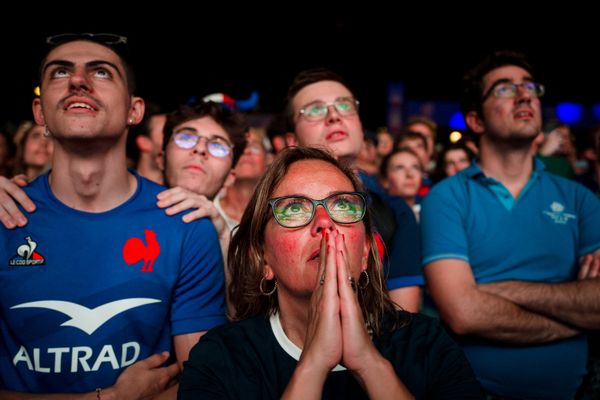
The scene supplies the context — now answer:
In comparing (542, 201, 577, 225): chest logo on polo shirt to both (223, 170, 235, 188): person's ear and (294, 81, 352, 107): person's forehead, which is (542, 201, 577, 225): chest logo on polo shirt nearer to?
(294, 81, 352, 107): person's forehead

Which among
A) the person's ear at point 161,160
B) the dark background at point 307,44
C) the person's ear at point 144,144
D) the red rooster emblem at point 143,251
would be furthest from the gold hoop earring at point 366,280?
the dark background at point 307,44

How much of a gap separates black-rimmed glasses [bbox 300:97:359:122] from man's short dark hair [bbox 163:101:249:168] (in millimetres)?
528

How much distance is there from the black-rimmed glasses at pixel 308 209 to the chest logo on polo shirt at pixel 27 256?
1.07 meters

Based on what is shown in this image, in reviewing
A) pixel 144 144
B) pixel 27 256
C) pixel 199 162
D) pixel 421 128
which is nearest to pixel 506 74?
pixel 199 162

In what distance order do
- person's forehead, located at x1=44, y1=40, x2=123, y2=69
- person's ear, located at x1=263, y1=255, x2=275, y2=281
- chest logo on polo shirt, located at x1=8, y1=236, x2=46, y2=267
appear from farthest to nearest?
person's forehead, located at x1=44, y1=40, x2=123, y2=69 → chest logo on polo shirt, located at x1=8, y1=236, x2=46, y2=267 → person's ear, located at x1=263, y1=255, x2=275, y2=281

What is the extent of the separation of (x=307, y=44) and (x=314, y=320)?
14847 mm

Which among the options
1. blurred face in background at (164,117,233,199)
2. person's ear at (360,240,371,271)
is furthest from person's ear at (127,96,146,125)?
person's ear at (360,240,371,271)

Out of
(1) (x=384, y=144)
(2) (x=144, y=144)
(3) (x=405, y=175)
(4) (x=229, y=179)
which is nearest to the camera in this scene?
(4) (x=229, y=179)

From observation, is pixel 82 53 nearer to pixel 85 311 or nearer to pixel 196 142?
pixel 196 142

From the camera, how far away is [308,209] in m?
1.83

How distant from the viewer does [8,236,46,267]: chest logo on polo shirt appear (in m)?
2.09

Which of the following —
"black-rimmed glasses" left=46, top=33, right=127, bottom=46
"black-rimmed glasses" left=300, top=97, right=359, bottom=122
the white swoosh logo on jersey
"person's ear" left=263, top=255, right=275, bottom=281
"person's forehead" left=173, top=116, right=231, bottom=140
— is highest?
"black-rimmed glasses" left=46, top=33, right=127, bottom=46

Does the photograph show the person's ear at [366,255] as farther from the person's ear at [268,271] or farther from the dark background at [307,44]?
the dark background at [307,44]

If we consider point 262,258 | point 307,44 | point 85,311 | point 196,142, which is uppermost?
point 307,44
